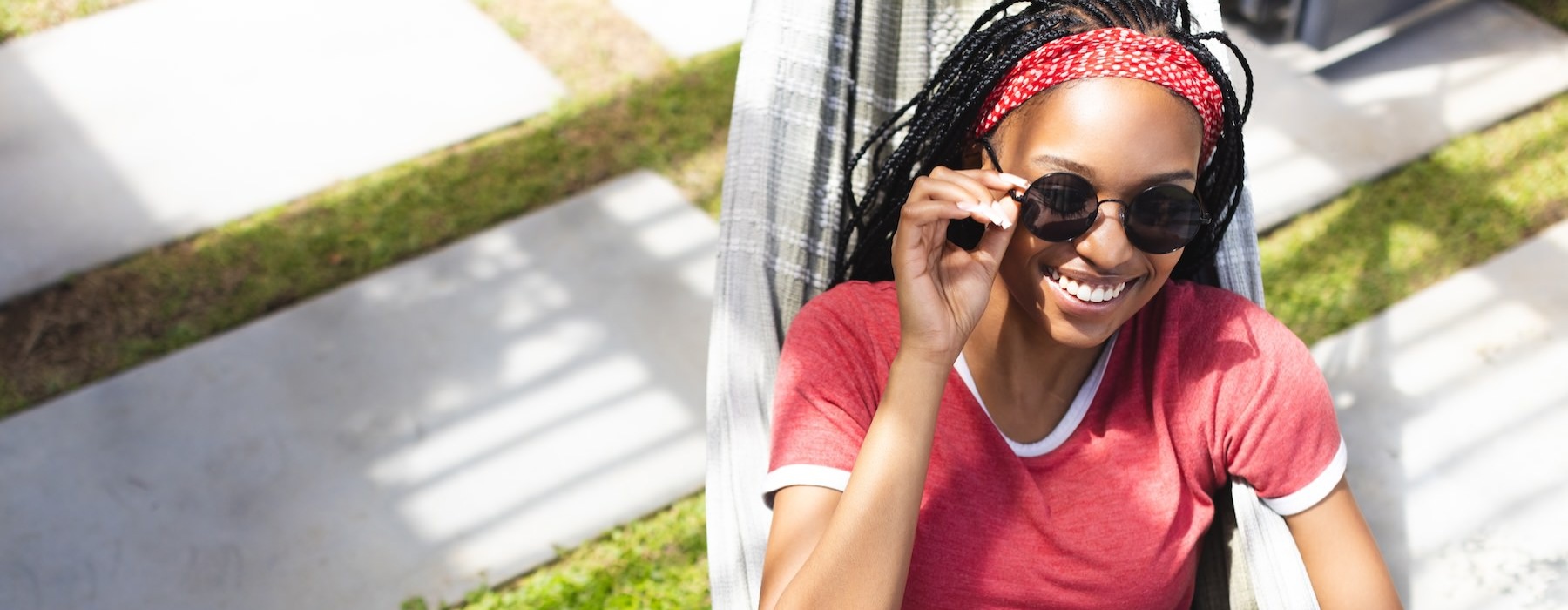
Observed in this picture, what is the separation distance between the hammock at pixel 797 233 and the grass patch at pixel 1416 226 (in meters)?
0.93

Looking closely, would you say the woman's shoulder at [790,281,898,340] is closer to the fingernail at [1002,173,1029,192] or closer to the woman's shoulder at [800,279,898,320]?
the woman's shoulder at [800,279,898,320]

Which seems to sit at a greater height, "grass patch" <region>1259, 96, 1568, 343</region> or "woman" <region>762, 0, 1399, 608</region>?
"woman" <region>762, 0, 1399, 608</region>

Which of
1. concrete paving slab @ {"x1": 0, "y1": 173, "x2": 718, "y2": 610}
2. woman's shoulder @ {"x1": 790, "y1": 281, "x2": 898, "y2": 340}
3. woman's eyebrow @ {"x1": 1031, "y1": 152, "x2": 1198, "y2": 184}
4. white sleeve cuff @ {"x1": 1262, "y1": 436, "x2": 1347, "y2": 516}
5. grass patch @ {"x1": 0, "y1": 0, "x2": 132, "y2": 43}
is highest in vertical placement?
woman's eyebrow @ {"x1": 1031, "y1": 152, "x2": 1198, "y2": 184}

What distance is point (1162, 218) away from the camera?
161 cm

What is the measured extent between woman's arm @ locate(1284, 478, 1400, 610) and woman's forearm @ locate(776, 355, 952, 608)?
0.55m

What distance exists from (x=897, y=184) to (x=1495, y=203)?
2.26 m

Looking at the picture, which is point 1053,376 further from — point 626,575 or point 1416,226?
point 1416,226

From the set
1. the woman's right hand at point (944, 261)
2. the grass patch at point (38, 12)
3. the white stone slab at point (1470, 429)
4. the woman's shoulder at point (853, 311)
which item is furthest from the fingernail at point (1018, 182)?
the grass patch at point (38, 12)

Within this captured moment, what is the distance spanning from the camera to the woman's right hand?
1.66 metres

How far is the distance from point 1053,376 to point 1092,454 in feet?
0.37

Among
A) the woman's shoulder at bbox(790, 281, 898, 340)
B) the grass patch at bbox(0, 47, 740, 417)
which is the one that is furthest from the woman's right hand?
the grass patch at bbox(0, 47, 740, 417)

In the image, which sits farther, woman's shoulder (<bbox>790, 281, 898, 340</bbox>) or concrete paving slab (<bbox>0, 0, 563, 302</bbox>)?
concrete paving slab (<bbox>0, 0, 563, 302</bbox>)

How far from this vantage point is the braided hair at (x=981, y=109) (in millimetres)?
1801

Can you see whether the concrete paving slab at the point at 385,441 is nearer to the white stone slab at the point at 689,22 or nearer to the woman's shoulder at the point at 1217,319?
the white stone slab at the point at 689,22
